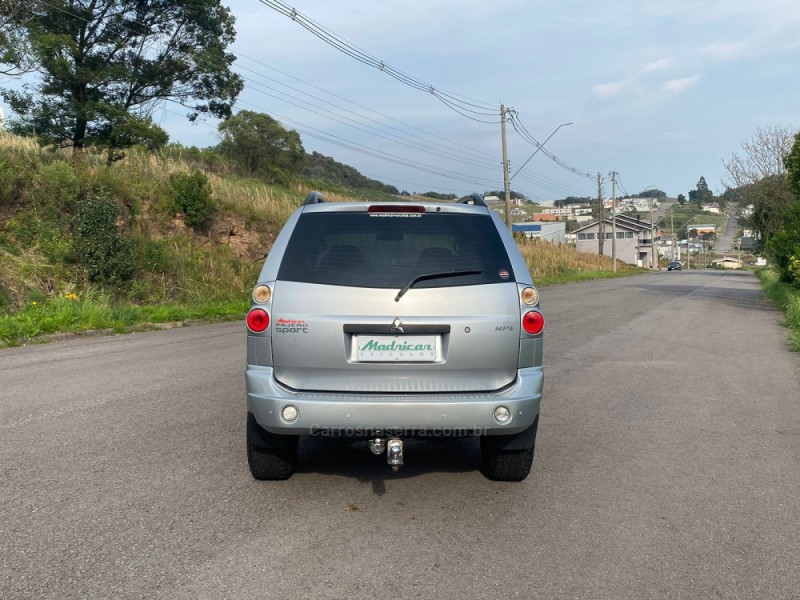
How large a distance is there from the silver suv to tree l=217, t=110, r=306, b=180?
3955 centimetres

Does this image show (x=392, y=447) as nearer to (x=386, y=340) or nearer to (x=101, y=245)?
(x=386, y=340)

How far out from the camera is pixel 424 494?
442 centimetres

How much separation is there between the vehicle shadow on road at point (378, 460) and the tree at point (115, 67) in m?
16.9

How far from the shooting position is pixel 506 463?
178 inches

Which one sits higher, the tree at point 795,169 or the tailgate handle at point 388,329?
the tree at point 795,169

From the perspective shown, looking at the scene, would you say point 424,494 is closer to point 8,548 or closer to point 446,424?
point 446,424

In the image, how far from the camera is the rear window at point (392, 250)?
13.4ft

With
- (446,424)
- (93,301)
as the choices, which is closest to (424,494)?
(446,424)

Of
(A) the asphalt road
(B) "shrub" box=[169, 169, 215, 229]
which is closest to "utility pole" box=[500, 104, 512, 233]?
(B) "shrub" box=[169, 169, 215, 229]

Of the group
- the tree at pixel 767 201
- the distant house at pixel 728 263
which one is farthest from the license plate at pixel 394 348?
the distant house at pixel 728 263

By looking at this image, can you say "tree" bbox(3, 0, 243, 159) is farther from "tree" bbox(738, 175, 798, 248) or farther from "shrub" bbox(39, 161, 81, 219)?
"tree" bbox(738, 175, 798, 248)

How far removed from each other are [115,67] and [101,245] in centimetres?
772

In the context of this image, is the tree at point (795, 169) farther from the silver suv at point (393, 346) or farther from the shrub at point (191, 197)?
the silver suv at point (393, 346)

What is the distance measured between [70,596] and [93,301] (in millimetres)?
12659
